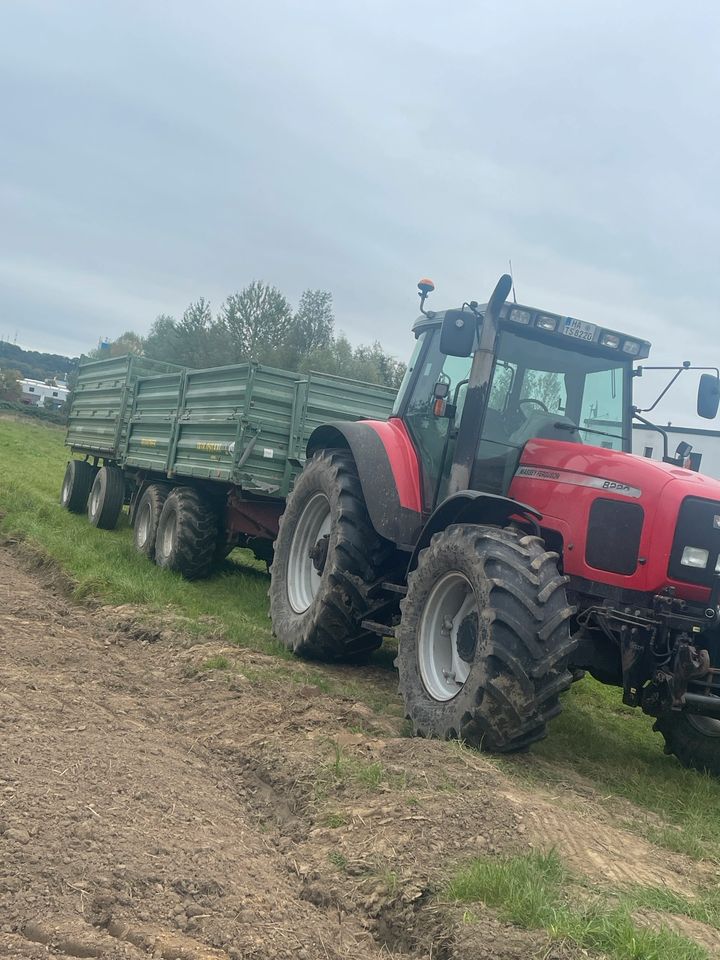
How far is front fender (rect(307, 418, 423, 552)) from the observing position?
6.39 meters

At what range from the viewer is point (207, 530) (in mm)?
10031

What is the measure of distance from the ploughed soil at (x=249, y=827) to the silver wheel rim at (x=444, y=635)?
0.35 metres

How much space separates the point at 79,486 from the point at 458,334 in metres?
11.2

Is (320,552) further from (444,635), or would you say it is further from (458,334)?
(458,334)

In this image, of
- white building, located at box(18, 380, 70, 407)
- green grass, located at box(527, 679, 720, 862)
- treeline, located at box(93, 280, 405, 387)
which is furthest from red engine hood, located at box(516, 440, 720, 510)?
white building, located at box(18, 380, 70, 407)

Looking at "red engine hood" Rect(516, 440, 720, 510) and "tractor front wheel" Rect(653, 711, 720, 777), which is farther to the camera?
"tractor front wheel" Rect(653, 711, 720, 777)

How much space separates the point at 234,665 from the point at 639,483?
291 centimetres

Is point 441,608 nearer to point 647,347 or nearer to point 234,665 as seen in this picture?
point 234,665

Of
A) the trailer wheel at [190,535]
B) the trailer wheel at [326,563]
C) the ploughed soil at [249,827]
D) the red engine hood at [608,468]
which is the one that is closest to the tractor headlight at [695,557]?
the red engine hood at [608,468]

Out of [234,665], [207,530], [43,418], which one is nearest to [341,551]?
[234,665]

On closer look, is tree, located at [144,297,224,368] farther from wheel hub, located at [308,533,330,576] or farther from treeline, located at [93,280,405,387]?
wheel hub, located at [308,533,330,576]

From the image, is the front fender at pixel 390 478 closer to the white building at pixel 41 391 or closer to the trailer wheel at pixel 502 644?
the trailer wheel at pixel 502 644

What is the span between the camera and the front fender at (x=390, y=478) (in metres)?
6.39

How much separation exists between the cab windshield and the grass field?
1599 mm
